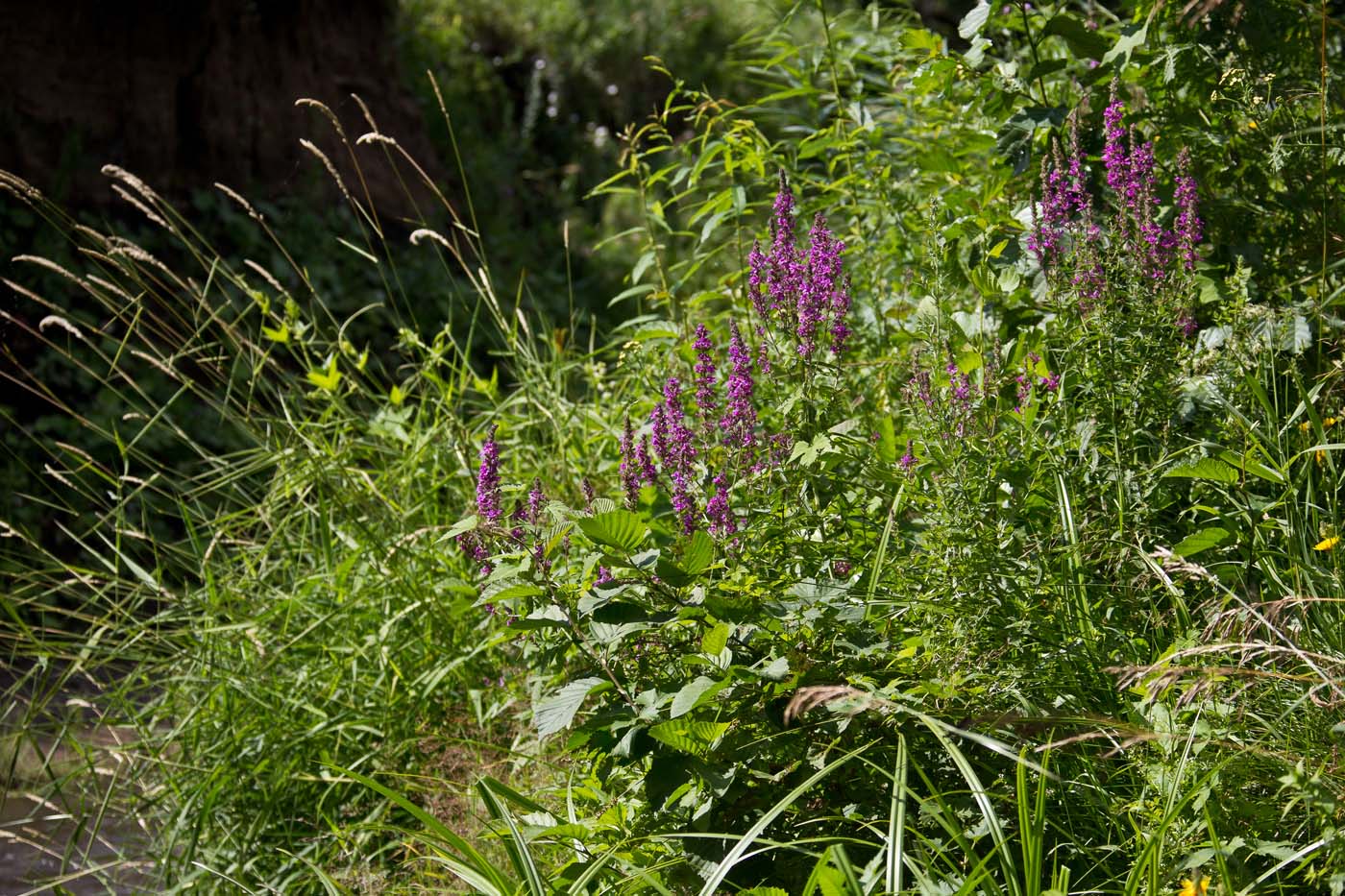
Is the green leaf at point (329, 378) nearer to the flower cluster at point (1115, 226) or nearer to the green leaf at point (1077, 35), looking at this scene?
the flower cluster at point (1115, 226)

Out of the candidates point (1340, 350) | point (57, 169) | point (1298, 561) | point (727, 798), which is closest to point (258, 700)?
A: point (727, 798)

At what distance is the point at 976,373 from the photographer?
2549 mm

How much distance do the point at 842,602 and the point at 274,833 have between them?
65.1 inches

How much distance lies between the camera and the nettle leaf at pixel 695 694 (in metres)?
1.94

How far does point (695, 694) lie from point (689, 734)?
0.12 m

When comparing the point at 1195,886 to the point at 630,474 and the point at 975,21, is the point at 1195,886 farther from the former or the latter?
the point at 975,21

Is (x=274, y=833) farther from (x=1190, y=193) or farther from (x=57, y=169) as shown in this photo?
(x=57, y=169)

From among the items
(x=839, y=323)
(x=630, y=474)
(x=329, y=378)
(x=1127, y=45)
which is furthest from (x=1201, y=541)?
(x=329, y=378)

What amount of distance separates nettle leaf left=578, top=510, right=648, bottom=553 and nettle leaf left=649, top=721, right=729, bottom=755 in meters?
0.28

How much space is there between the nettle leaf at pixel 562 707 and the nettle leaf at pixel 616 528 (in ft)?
0.77

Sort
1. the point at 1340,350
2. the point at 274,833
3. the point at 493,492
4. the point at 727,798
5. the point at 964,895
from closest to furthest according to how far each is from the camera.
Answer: the point at 964,895 → the point at 727,798 → the point at 493,492 → the point at 1340,350 → the point at 274,833

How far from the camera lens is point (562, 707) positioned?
2072 mm

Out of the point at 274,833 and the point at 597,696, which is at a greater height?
the point at 597,696

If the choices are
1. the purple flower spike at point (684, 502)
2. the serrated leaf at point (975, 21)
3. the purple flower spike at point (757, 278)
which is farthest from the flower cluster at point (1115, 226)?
the purple flower spike at point (684, 502)
